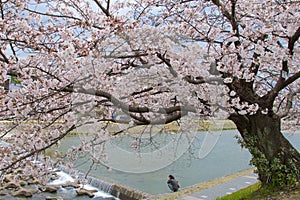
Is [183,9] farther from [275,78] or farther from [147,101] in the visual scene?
[275,78]

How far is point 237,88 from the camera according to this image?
9.83ft

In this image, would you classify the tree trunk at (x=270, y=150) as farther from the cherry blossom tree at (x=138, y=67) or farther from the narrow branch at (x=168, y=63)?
the narrow branch at (x=168, y=63)

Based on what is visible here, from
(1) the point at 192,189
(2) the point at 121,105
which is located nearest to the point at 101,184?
(1) the point at 192,189

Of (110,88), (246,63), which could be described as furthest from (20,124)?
(246,63)

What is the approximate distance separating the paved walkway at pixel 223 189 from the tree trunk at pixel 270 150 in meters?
1.02

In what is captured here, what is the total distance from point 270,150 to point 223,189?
1.41 meters

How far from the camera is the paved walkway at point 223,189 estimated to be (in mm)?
4062

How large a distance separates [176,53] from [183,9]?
62 cm

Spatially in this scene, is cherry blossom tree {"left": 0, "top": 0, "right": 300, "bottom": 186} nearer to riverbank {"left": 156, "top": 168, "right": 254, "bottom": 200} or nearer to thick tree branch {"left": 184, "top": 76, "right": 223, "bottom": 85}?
thick tree branch {"left": 184, "top": 76, "right": 223, "bottom": 85}

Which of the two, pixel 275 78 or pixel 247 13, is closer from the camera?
pixel 247 13

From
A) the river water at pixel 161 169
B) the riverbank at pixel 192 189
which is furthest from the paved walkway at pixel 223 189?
the river water at pixel 161 169

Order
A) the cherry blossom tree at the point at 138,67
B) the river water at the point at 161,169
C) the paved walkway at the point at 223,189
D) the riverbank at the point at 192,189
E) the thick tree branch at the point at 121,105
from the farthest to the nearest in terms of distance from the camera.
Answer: the river water at the point at 161,169, the riverbank at the point at 192,189, the paved walkway at the point at 223,189, the thick tree branch at the point at 121,105, the cherry blossom tree at the point at 138,67

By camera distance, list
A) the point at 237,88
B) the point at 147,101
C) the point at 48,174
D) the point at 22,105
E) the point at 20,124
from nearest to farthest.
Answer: the point at 22,105
the point at 20,124
the point at 48,174
the point at 237,88
the point at 147,101

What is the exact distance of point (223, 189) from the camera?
4.41 metres
